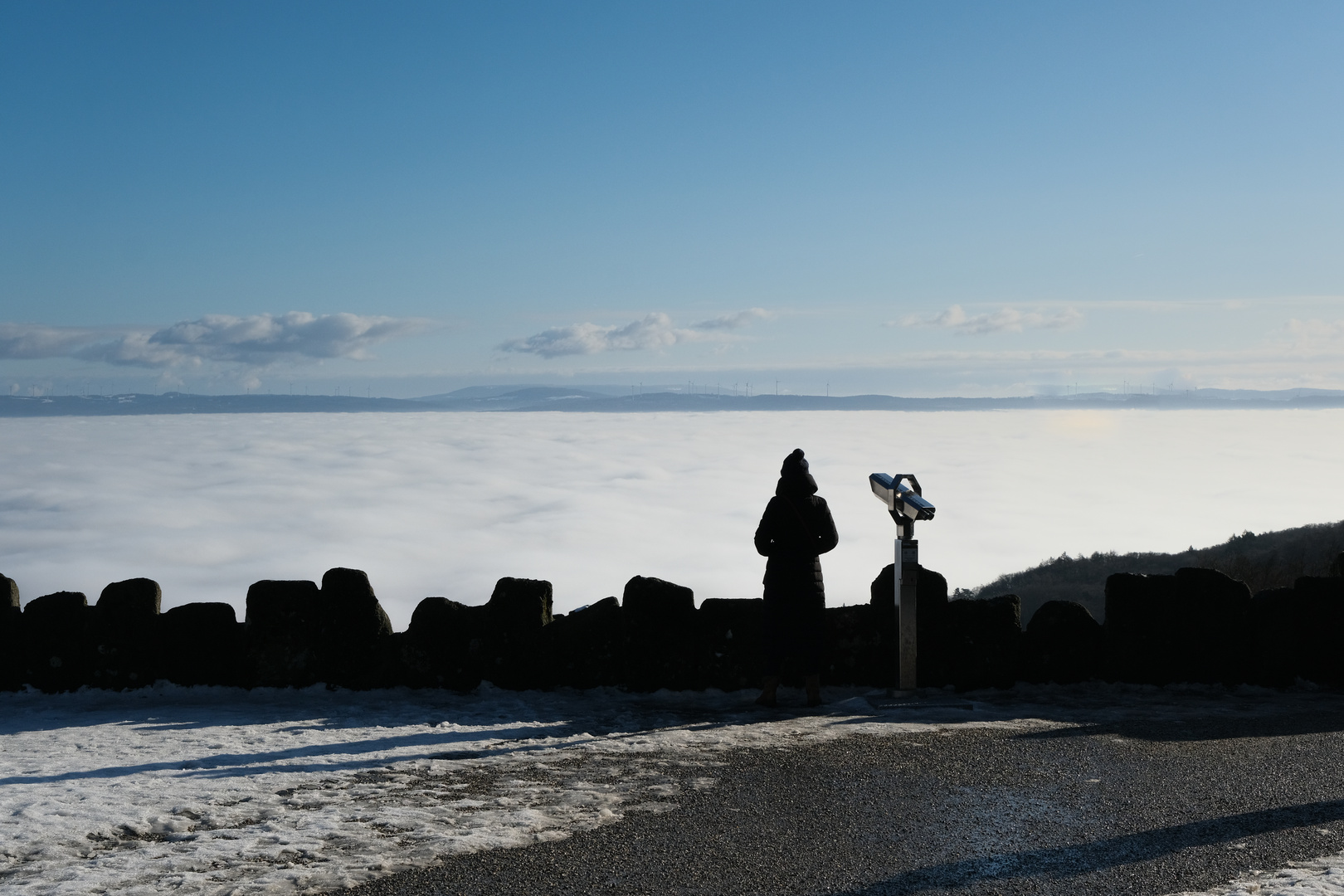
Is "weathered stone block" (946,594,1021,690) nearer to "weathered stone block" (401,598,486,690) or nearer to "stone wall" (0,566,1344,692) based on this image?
"stone wall" (0,566,1344,692)

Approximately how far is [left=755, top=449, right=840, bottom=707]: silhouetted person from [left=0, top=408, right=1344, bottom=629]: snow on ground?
46.3 m

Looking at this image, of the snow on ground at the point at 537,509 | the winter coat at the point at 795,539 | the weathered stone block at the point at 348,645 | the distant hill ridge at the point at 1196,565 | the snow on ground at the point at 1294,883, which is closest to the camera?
the snow on ground at the point at 1294,883

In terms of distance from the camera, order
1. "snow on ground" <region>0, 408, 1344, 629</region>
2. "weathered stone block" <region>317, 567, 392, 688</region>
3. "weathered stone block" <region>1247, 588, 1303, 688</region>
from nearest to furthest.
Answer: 1. "weathered stone block" <region>317, 567, 392, 688</region>
2. "weathered stone block" <region>1247, 588, 1303, 688</region>
3. "snow on ground" <region>0, 408, 1344, 629</region>

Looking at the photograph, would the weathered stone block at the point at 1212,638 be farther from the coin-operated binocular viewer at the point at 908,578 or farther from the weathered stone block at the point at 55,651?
the weathered stone block at the point at 55,651

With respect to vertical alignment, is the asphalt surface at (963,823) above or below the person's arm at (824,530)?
below

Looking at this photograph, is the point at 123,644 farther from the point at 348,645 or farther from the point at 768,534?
the point at 768,534

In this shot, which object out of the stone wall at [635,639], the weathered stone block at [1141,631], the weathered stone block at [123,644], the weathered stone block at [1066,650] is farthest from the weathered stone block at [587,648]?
the weathered stone block at [1141,631]

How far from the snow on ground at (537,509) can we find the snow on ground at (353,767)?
4556 cm

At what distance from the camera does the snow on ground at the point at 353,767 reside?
4.45m

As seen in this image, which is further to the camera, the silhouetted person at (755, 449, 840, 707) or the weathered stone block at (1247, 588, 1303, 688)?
the weathered stone block at (1247, 588, 1303, 688)

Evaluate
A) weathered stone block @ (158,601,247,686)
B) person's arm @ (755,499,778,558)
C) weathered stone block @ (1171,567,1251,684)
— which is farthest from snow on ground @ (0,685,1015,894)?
weathered stone block @ (1171,567,1251,684)

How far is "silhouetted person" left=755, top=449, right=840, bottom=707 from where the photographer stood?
7.70 m

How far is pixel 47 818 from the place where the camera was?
4.95 meters

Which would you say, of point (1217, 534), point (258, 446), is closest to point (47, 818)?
point (1217, 534)
